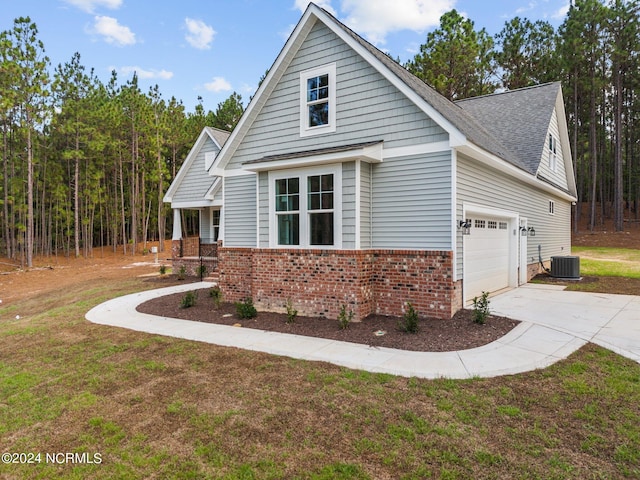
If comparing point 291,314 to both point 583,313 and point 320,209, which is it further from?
point 583,313

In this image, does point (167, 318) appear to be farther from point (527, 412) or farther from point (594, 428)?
point (594, 428)

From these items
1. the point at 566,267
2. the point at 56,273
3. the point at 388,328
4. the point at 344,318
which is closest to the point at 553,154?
the point at 566,267

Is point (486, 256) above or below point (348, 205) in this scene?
below

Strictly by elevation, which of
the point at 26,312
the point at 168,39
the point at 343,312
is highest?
the point at 168,39

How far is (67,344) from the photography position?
6.81 m

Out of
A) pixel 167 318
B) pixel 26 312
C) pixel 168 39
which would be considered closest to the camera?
pixel 167 318

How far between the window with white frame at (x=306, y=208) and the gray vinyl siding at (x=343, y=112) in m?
0.88

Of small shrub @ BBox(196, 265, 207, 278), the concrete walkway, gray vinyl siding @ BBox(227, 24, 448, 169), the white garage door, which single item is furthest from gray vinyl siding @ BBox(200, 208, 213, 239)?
the white garage door

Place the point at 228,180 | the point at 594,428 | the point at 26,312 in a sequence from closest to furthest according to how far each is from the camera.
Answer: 1. the point at 594,428
2. the point at 228,180
3. the point at 26,312

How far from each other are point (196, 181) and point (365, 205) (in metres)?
10.9

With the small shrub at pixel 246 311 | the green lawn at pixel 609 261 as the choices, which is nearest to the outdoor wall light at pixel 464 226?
the small shrub at pixel 246 311

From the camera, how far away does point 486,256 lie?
9695mm

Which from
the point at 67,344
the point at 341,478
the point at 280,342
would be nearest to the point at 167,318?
the point at 67,344

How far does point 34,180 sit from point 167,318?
2584 cm
